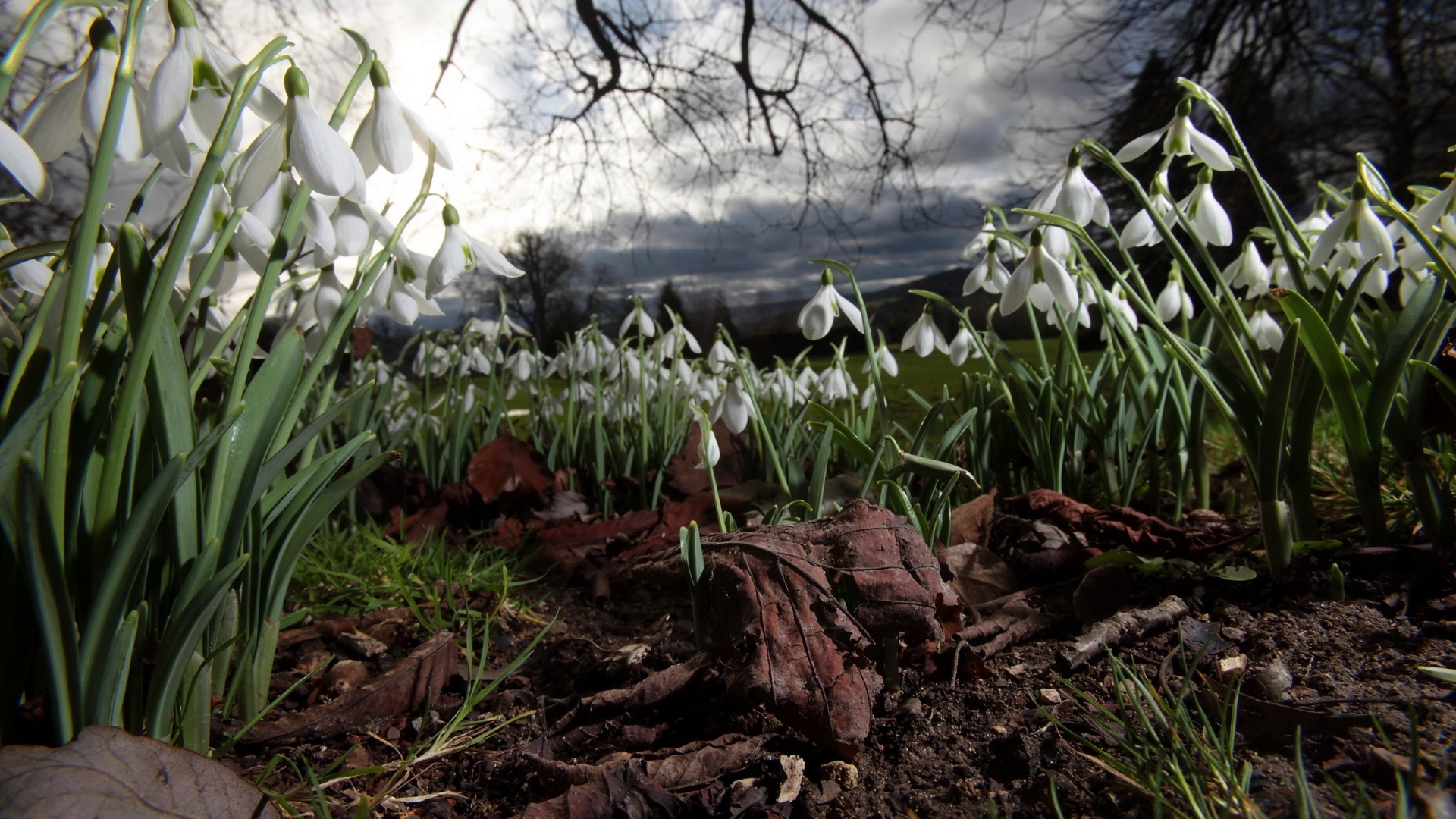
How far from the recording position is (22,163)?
62 cm

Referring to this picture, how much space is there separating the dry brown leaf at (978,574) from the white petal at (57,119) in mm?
1179

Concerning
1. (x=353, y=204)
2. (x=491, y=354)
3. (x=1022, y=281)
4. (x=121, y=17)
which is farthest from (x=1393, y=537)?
(x=491, y=354)

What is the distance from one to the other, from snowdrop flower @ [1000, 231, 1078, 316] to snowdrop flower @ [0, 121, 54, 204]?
114 centimetres

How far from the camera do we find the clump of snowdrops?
65 centimetres

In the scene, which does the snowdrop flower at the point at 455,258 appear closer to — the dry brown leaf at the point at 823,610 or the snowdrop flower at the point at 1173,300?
the dry brown leaf at the point at 823,610

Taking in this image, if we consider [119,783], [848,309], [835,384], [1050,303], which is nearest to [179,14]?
[119,783]

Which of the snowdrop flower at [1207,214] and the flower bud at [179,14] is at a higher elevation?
the flower bud at [179,14]

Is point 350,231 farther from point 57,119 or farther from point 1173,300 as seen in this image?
point 1173,300

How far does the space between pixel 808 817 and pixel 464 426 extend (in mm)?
1816

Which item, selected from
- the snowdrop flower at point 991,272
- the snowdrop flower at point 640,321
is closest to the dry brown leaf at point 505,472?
the snowdrop flower at point 640,321

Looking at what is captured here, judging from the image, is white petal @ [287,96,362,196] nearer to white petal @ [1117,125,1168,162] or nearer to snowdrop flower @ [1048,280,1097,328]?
snowdrop flower @ [1048,280,1097,328]

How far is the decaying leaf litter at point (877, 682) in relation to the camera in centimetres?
73

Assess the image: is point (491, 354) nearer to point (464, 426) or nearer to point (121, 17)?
point (464, 426)

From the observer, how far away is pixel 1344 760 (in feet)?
2.24
